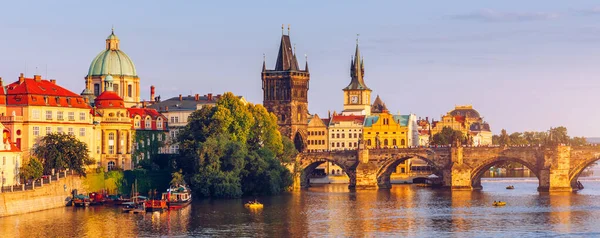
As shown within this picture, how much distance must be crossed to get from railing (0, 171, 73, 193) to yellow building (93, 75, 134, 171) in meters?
14.8

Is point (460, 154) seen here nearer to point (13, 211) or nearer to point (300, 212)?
point (300, 212)

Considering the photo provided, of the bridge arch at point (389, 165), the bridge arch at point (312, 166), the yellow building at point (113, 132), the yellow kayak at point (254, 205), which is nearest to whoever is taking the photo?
the yellow kayak at point (254, 205)

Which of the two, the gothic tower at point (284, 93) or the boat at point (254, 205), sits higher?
the gothic tower at point (284, 93)

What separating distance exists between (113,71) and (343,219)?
234 feet

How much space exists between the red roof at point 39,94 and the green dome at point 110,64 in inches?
1461

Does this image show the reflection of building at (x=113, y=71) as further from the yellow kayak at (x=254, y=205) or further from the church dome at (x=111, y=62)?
the yellow kayak at (x=254, y=205)

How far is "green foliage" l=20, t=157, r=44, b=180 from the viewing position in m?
120

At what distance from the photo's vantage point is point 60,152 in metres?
128

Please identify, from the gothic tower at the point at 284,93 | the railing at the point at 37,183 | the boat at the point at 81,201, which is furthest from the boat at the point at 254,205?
the gothic tower at the point at 284,93

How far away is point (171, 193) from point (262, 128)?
32.2m

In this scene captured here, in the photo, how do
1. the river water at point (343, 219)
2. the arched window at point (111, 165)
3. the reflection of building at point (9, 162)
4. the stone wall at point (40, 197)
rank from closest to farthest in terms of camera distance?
the river water at point (343, 219), the stone wall at point (40, 197), the reflection of building at point (9, 162), the arched window at point (111, 165)

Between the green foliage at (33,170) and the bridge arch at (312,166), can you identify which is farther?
the bridge arch at (312,166)

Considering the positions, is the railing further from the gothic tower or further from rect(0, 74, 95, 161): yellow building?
the gothic tower

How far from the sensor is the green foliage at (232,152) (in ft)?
461
